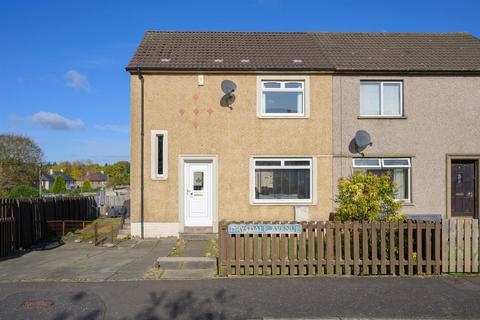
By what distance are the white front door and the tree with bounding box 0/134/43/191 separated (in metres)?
37.3

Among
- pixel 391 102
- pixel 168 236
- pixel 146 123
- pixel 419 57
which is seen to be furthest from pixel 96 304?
pixel 419 57

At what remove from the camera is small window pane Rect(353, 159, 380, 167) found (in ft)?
39.9

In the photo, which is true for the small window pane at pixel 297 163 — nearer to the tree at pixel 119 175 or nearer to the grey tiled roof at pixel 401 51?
the grey tiled roof at pixel 401 51

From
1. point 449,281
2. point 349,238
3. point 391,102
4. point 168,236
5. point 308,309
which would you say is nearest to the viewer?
point 308,309

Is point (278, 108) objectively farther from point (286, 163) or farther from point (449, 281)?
point (449, 281)

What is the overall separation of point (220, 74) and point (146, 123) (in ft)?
9.16

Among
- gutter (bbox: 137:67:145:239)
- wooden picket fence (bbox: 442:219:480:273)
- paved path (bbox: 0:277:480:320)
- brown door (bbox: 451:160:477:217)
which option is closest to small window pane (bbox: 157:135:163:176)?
gutter (bbox: 137:67:145:239)

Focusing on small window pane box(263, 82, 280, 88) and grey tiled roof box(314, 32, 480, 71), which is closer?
small window pane box(263, 82, 280, 88)

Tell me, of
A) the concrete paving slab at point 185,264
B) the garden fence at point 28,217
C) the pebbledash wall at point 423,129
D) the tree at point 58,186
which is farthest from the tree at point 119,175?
the concrete paving slab at point 185,264

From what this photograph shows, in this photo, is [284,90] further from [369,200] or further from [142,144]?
[369,200]

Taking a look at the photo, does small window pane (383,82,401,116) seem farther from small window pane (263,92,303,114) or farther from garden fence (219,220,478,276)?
garden fence (219,220,478,276)

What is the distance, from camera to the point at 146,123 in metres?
11.8

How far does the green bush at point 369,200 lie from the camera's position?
8133 millimetres

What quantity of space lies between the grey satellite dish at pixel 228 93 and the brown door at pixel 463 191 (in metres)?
7.48
